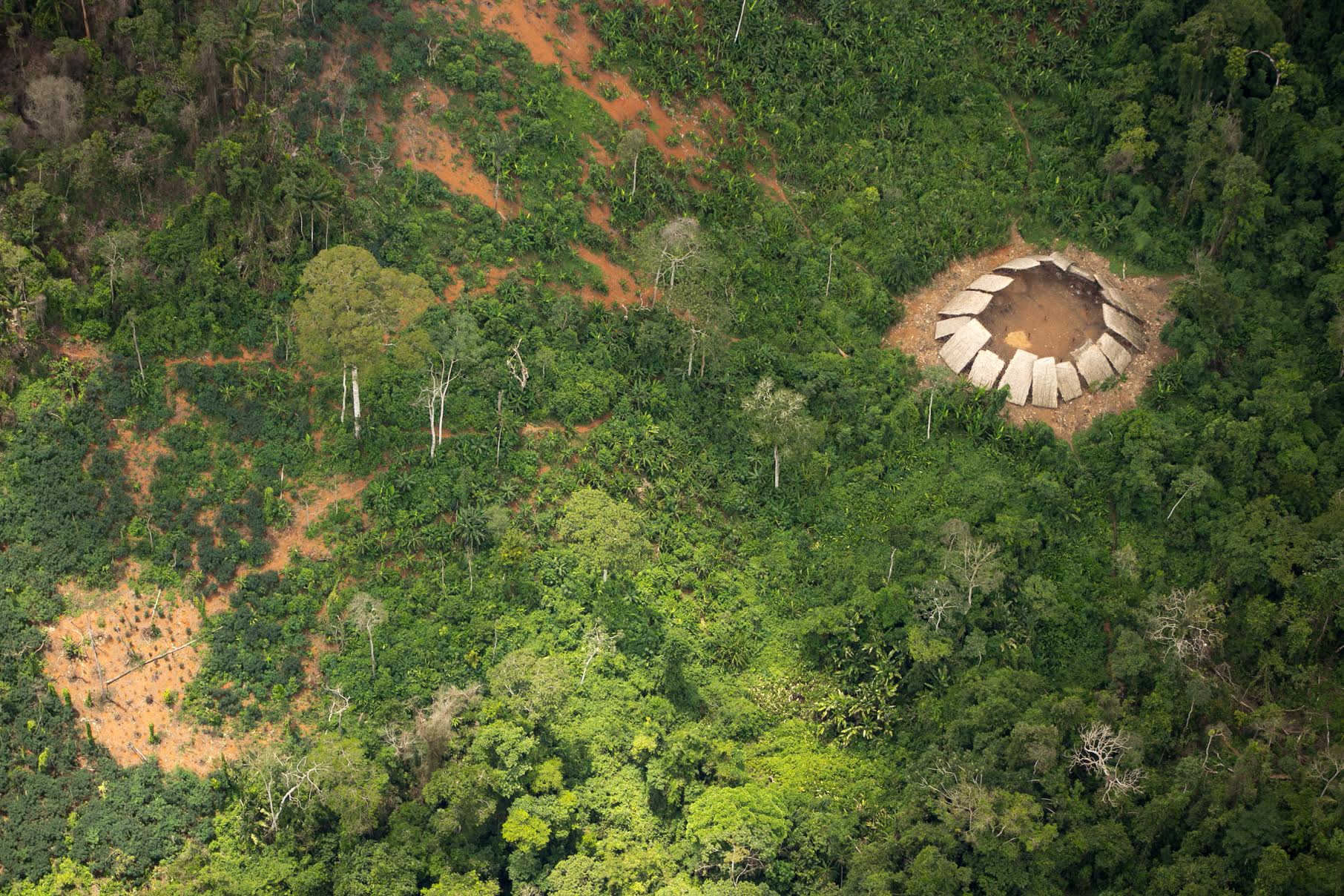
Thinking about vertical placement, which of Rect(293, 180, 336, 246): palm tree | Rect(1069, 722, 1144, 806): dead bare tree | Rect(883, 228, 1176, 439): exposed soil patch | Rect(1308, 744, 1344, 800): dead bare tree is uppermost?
Rect(293, 180, 336, 246): palm tree

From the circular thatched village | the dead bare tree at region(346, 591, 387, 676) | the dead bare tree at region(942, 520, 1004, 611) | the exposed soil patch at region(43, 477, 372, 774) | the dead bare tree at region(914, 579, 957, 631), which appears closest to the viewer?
the exposed soil patch at region(43, 477, 372, 774)

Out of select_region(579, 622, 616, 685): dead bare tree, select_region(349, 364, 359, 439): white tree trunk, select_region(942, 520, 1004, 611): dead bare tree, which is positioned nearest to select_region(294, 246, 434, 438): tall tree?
select_region(349, 364, 359, 439): white tree trunk

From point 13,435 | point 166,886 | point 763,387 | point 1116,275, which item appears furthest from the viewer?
point 1116,275

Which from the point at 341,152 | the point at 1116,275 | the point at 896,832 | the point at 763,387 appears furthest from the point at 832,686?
the point at 341,152

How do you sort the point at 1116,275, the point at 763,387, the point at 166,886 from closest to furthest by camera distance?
the point at 166,886, the point at 763,387, the point at 1116,275

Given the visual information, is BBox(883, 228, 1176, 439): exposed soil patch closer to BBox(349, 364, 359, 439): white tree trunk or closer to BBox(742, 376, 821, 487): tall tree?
BBox(742, 376, 821, 487): tall tree

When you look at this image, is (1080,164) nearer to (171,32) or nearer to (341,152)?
(341,152)

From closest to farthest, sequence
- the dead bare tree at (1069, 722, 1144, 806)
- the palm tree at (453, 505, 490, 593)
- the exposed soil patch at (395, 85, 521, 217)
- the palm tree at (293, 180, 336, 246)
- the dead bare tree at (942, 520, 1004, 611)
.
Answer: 1. the dead bare tree at (1069, 722, 1144, 806)
2. the dead bare tree at (942, 520, 1004, 611)
3. the palm tree at (453, 505, 490, 593)
4. the palm tree at (293, 180, 336, 246)
5. the exposed soil patch at (395, 85, 521, 217)
